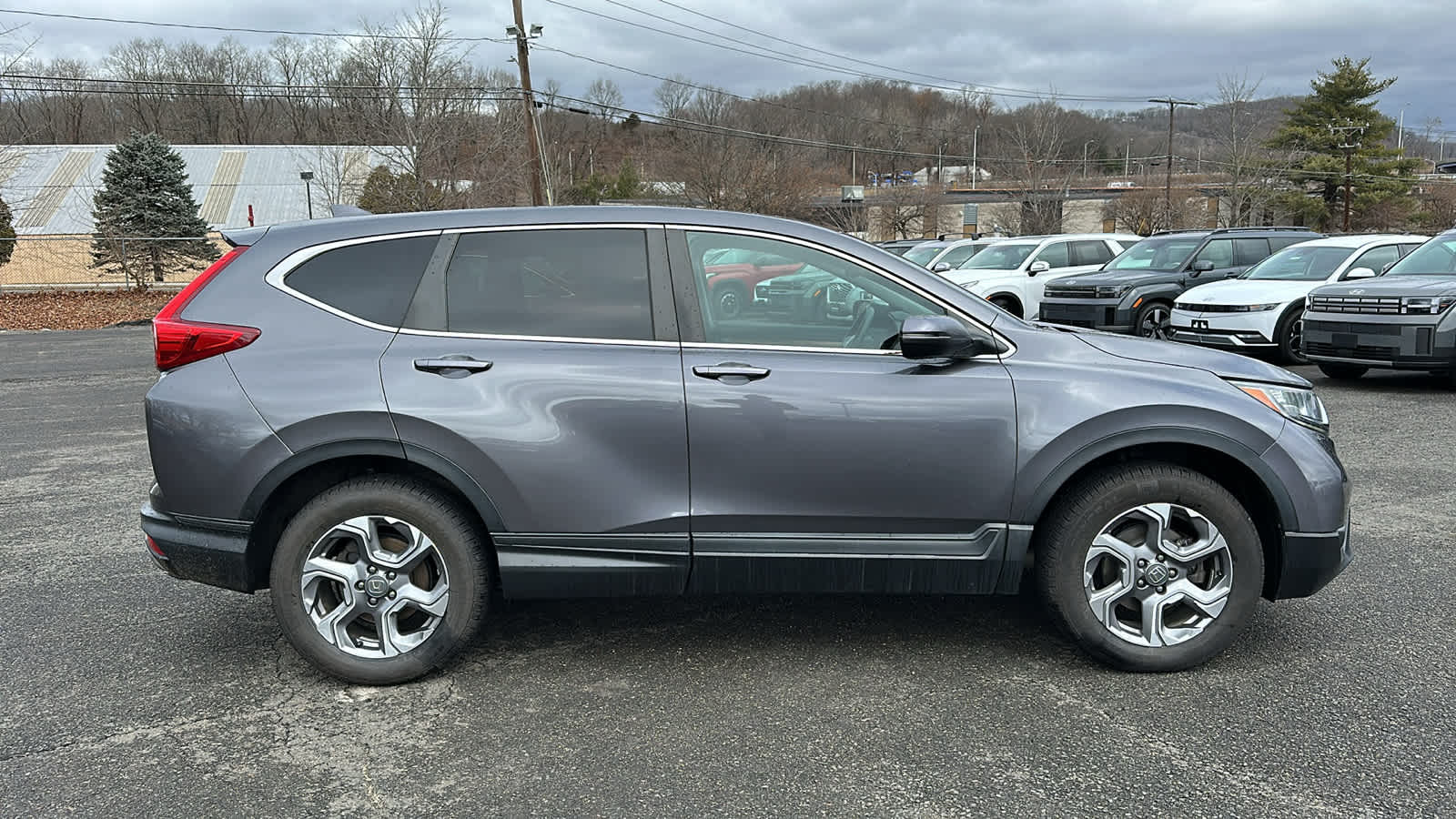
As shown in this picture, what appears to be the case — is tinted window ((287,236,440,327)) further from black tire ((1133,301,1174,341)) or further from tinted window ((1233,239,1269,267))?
tinted window ((1233,239,1269,267))

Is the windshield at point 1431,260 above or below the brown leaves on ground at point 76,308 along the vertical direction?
above

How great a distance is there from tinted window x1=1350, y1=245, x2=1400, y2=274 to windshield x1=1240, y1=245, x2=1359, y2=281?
0.23m

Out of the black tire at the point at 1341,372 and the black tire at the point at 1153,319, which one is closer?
the black tire at the point at 1341,372

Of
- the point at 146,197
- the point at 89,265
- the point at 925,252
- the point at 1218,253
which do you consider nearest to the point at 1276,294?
the point at 1218,253

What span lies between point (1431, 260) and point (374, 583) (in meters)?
11.5

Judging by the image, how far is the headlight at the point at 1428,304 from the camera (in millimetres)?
9484

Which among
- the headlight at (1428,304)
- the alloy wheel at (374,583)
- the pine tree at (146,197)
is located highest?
the pine tree at (146,197)

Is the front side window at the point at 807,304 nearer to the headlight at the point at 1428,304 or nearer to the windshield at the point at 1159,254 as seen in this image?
the headlight at the point at 1428,304

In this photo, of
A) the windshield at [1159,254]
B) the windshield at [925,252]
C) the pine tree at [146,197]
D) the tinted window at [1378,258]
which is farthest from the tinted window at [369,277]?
the pine tree at [146,197]

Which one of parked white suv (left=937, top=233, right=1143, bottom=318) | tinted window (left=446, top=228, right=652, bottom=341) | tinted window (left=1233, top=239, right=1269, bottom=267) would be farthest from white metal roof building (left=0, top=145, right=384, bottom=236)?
tinted window (left=446, top=228, right=652, bottom=341)

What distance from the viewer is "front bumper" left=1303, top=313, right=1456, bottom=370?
31.4 ft

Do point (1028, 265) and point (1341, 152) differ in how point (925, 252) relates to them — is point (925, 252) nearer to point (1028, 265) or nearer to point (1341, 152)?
point (1028, 265)

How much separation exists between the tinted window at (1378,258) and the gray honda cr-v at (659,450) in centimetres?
1034

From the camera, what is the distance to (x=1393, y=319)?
9727 mm
